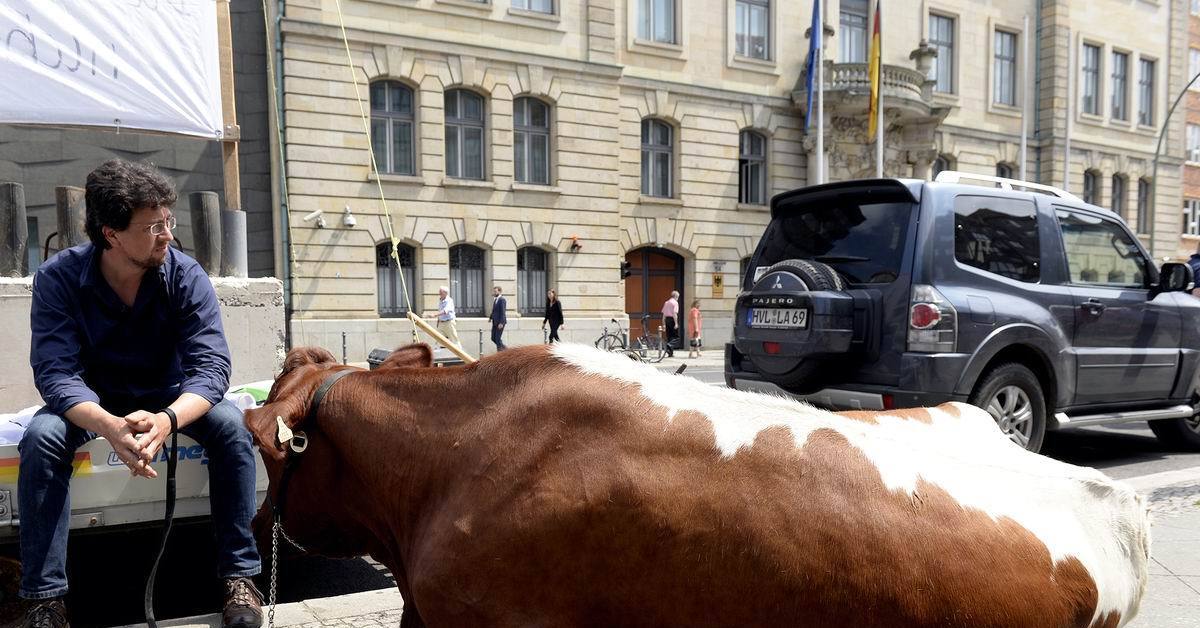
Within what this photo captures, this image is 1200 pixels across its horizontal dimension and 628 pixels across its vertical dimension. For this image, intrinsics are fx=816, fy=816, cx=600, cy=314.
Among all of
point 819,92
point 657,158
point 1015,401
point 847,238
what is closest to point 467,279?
point 657,158

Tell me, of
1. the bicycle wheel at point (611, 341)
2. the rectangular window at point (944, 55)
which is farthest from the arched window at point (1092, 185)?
the bicycle wheel at point (611, 341)

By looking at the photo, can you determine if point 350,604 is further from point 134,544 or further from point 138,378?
point 134,544

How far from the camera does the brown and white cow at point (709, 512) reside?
158 centimetres

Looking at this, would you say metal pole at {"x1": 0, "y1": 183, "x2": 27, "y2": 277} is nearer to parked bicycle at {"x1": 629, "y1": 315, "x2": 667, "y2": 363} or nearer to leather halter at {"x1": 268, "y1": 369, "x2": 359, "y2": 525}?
leather halter at {"x1": 268, "y1": 369, "x2": 359, "y2": 525}

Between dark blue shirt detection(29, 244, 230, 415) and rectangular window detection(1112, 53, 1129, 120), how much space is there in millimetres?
41093

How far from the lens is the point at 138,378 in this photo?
301 centimetres

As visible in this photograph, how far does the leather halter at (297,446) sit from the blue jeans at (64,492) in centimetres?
66

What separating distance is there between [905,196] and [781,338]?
129 centimetres

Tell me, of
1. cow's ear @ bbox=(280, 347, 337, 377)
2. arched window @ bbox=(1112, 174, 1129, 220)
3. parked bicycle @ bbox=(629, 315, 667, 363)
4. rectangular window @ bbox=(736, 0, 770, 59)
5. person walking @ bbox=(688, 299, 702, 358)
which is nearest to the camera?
cow's ear @ bbox=(280, 347, 337, 377)

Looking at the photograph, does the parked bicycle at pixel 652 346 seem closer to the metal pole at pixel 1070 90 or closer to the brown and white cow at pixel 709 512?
the metal pole at pixel 1070 90

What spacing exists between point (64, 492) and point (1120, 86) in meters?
42.2

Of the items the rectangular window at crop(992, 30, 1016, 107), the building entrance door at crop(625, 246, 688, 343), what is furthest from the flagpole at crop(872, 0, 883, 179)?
the rectangular window at crop(992, 30, 1016, 107)

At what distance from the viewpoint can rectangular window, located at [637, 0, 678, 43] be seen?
25.1 metres

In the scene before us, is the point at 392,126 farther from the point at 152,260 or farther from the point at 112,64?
the point at 152,260
